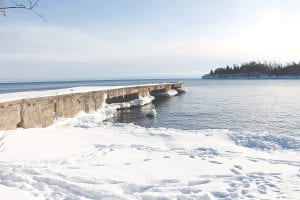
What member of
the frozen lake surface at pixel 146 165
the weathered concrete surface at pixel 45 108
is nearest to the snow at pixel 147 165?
the frozen lake surface at pixel 146 165

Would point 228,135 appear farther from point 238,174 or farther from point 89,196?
point 89,196

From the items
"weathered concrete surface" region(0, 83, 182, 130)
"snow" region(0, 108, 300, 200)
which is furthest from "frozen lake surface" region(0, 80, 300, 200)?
"weathered concrete surface" region(0, 83, 182, 130)

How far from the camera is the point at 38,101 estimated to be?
20547mm

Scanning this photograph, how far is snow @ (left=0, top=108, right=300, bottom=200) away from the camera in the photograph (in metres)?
7.32

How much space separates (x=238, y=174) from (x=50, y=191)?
4.18 m

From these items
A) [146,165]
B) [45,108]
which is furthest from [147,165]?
[45,108]

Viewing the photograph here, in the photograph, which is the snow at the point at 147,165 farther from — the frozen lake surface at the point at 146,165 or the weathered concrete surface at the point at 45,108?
the weathered concrete surface at the point at 45,108

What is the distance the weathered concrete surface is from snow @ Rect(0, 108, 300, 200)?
2.49 m

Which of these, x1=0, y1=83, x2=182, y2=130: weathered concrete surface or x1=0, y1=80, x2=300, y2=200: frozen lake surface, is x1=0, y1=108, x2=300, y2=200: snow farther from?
x1=0, y1=83, x2=182, y2=130: weathered concrete surface

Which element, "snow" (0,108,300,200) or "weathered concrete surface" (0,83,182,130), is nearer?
"snow" (0,108,300,200)

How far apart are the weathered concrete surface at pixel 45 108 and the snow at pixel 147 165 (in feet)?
8.16

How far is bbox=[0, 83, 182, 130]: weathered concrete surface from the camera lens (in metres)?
16.8

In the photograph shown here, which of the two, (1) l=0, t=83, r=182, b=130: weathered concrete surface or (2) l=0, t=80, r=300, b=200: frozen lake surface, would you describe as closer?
(2) l=0, t=80, r=300, b=200: frozen lake surface

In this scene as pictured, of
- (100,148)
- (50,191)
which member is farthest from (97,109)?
(50,191)
